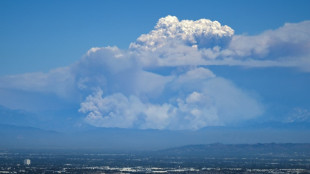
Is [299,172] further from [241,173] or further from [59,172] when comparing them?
[59,172]

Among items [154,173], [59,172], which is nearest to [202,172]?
[154,173]

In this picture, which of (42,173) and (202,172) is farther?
(202,172)

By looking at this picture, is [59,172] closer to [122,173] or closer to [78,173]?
[78,173]

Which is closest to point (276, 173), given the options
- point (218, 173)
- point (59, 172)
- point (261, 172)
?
point (261, 172)

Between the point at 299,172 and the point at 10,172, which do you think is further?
the point at 299,172

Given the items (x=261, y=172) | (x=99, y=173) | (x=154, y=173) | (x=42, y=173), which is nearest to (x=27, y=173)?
(x=42, y=173)

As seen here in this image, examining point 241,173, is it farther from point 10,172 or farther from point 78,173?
point 10,172
